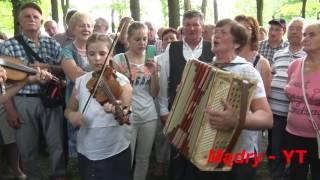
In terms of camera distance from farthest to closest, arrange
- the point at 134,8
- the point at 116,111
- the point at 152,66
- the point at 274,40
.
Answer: the point at 134,8 → the point at 274,40 → the point at 152,66 → the point at 116,111

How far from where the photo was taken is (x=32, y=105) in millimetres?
5059

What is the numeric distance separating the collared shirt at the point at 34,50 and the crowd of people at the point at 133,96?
0.01 metres

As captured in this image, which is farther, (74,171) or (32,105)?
(74,171)

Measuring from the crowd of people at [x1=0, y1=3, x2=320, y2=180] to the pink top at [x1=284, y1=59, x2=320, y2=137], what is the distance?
0.04ft

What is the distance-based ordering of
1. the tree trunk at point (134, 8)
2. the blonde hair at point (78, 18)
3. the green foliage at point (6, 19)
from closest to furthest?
the blonde hair at point (78, 18)
the tree trunk at point (134, 8)
the green foliage at point (6, 19)

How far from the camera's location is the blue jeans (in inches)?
140

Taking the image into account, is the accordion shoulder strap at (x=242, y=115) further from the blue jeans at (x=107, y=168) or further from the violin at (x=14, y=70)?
the violin at (x=14, y=70)

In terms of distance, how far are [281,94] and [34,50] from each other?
3227mm

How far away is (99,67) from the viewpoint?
142 inches

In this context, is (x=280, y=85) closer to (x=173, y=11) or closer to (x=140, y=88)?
(x=140, y=88)

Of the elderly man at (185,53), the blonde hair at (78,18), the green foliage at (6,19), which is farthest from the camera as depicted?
the green foliage at (6,19)

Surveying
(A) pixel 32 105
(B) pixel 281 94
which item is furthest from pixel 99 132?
(B) pixel 281 94

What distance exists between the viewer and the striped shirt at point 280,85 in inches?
207

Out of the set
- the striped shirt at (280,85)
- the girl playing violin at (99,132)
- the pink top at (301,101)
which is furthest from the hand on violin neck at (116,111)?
the striped shirt at (280,85)
